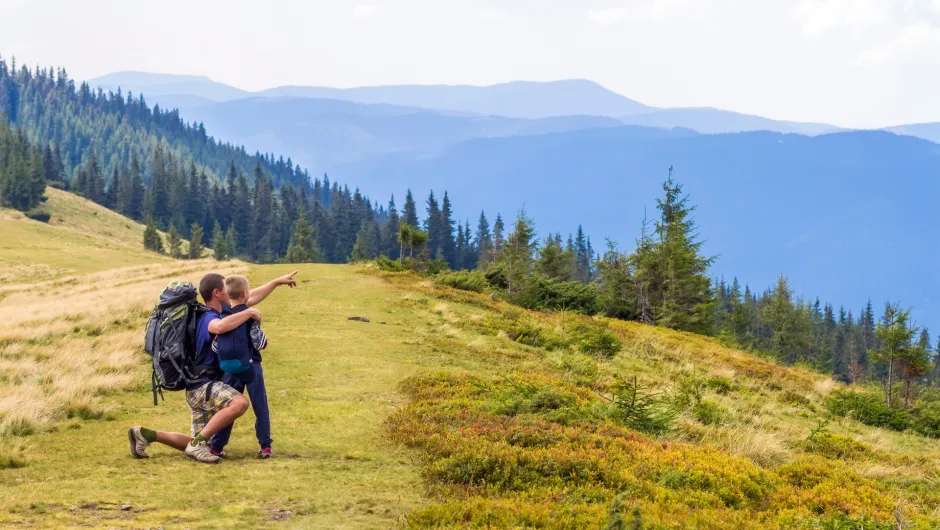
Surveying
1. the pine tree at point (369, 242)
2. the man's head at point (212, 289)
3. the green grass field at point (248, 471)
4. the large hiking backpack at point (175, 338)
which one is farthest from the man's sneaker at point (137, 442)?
the pine tree at point (369, 242)

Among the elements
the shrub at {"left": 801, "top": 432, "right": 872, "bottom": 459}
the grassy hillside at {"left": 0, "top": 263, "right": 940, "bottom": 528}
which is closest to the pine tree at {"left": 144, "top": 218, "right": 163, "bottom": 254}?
the grassy hillside at {"left": 0, "top": 263, "right": 940, "bottom": 528}

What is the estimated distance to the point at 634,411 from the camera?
1097 centimetres

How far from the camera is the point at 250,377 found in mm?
7605

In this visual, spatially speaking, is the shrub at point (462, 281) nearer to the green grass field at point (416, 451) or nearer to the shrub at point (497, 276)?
the shrub at point (497, 276)

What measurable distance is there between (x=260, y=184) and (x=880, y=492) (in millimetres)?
149077

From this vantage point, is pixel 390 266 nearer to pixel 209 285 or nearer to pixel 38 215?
pixel 209 285

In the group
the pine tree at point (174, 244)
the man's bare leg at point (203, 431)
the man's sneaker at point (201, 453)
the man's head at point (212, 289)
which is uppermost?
the man's head at point (212, 289)

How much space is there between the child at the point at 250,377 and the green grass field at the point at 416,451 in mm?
268

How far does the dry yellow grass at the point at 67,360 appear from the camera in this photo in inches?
352

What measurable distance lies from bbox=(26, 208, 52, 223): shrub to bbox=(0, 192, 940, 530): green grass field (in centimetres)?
10205

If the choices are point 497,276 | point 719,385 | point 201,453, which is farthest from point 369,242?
point 201,453

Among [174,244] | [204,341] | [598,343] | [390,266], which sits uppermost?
[204,341]

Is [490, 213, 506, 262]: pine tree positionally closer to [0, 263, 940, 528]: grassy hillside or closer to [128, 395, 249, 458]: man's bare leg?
[0, 263, 940, 528]: grassy hillside

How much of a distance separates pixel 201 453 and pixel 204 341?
48.9 inches
